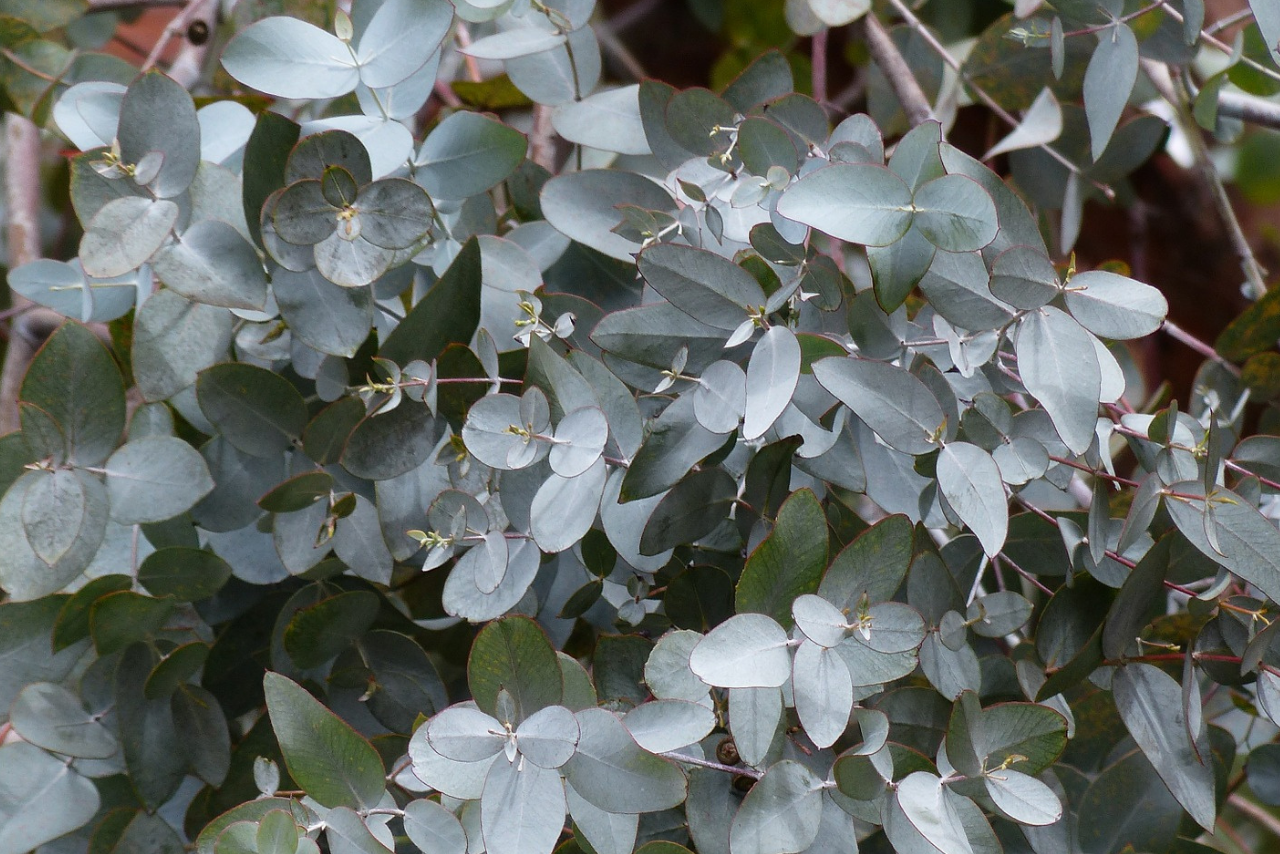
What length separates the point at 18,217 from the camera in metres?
0.98

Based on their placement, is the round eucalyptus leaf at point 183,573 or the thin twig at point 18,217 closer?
the round eucalyptus leaf at point 183,573

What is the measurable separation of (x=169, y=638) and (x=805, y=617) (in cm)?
33

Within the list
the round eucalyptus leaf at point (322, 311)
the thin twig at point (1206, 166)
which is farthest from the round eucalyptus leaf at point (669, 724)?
the thin twig at point (1206, 166)

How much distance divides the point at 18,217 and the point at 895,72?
852mm

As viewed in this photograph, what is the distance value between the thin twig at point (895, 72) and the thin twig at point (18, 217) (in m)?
0.72

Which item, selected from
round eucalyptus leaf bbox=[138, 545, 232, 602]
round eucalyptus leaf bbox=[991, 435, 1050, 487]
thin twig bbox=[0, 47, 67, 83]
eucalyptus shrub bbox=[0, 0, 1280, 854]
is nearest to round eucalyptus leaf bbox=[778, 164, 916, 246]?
eucalyptus shrub bbox=[0, 0, 1280, 854]

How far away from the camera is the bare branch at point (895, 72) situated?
2.43ft

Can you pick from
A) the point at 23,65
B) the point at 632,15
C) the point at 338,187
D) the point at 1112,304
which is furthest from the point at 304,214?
the point at 632,15

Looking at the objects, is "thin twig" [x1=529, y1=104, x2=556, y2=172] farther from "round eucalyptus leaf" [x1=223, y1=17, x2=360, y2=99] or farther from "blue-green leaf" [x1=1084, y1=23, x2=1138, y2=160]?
"blue-green leaf" [x1=1084, y1=23, x2=1138, y2=160]

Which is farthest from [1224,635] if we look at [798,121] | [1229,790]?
[798,121]

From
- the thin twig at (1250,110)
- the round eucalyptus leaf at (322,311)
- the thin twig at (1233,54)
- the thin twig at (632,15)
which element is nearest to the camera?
the round eucalyptus leaf at (322,311)

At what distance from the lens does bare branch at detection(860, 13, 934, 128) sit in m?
0.74

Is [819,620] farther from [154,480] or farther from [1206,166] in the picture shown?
[1206,166]

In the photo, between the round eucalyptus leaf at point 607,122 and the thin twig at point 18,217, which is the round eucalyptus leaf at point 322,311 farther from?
the thin twig at point 18,217
